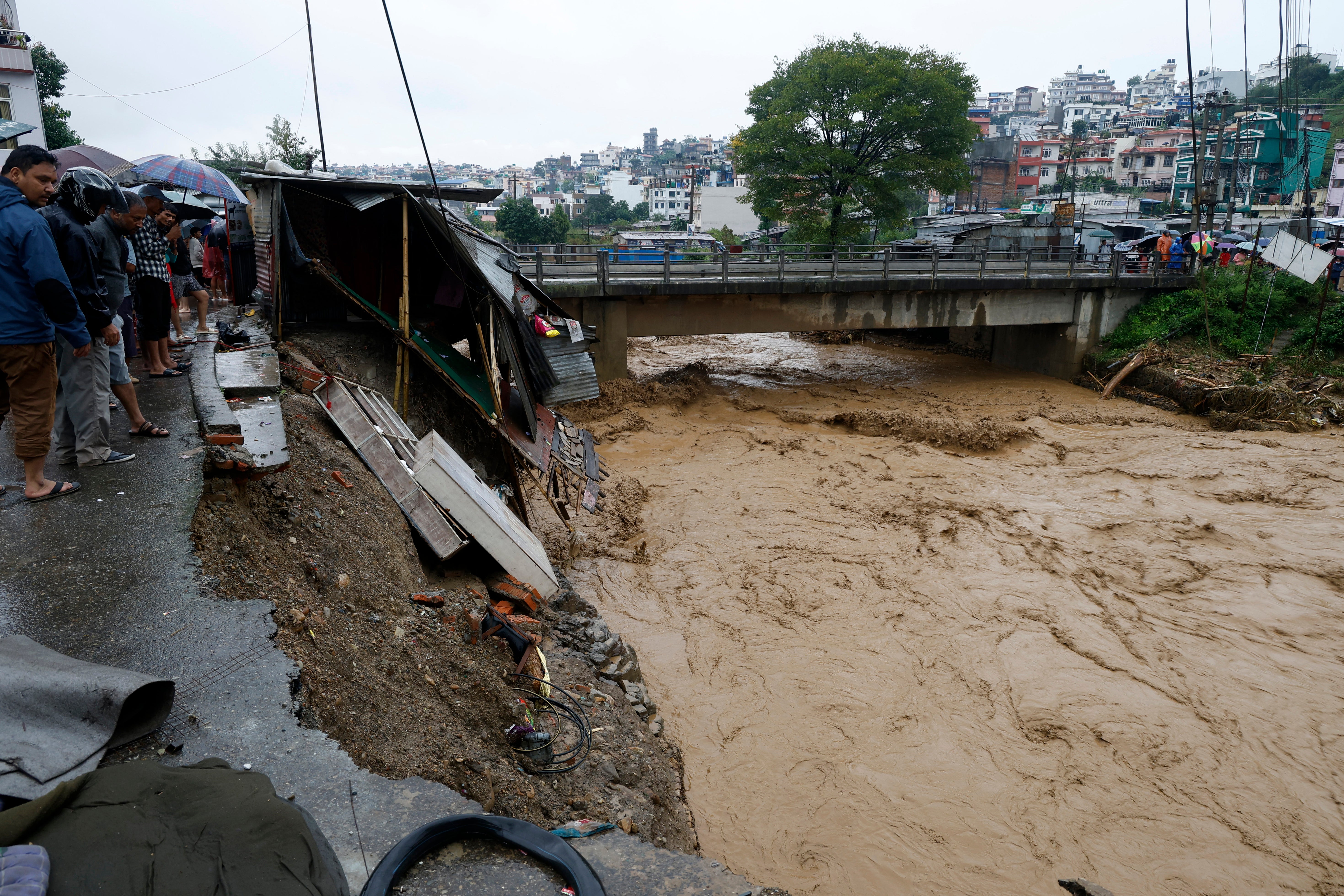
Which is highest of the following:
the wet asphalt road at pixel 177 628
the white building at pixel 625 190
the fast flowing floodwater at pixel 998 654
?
the white building at pixel 625 190

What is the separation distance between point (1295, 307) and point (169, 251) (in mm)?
24819

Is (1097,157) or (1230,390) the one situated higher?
(1097,157)

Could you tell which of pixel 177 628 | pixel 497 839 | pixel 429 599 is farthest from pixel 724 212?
pixel 497 839

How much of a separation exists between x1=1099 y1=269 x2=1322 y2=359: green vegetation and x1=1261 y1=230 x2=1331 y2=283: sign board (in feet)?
2.80

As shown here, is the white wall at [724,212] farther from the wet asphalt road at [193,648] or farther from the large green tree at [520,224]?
the wet asphalt road at [193,648]

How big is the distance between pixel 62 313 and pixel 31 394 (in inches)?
19.1

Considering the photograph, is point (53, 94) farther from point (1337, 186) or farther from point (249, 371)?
point (1337, 186)

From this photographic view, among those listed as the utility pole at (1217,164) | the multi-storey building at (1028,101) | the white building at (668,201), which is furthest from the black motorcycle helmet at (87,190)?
the multi-storey building at (1028,101)

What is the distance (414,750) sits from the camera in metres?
3.48

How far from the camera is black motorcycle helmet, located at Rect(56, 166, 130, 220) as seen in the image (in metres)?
4.59

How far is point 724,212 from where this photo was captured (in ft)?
209

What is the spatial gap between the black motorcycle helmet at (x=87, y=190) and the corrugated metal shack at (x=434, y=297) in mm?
3532

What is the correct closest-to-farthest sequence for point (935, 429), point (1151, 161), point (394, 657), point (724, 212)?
point (394, 657), point (935, 429), point (724, 212), point (1151, 161)

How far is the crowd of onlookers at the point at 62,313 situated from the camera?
418 centimetres
